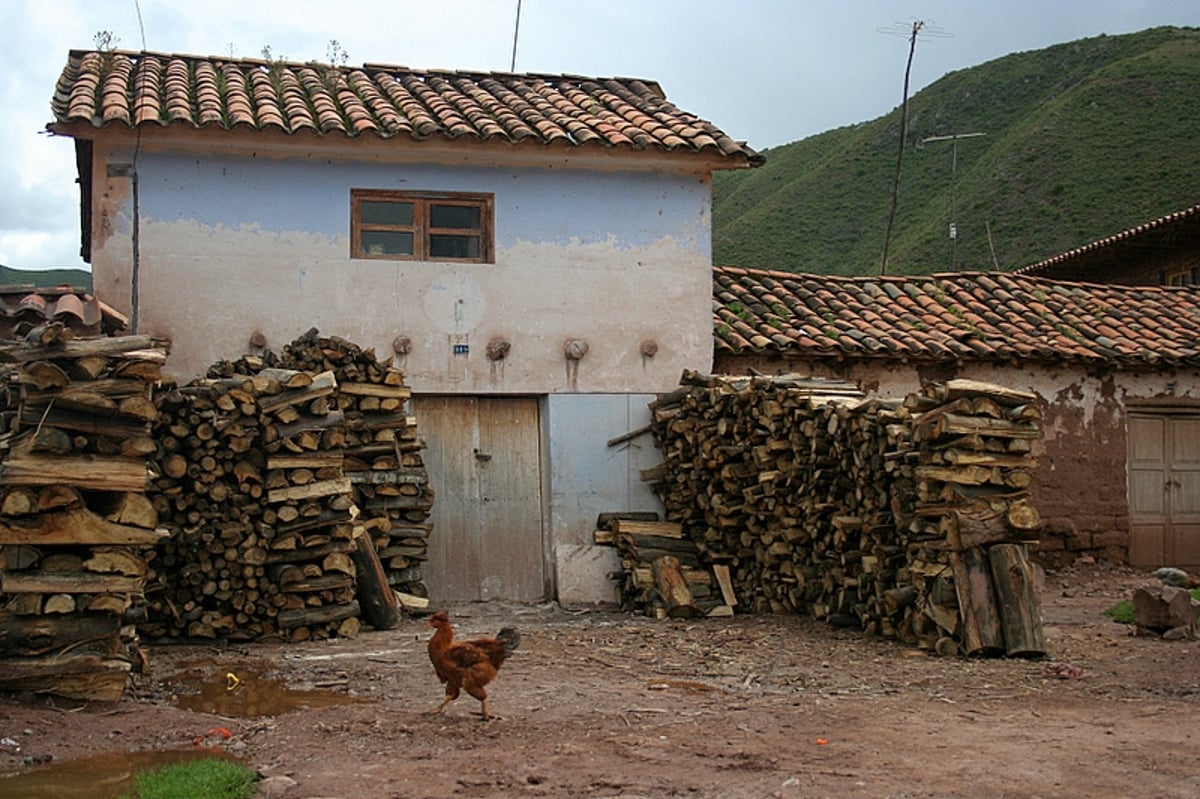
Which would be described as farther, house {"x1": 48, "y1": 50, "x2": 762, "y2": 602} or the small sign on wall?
the small sign on wall

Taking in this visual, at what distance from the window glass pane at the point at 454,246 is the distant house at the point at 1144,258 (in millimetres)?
12214

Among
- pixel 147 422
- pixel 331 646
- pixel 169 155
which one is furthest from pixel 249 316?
pixel 147 422

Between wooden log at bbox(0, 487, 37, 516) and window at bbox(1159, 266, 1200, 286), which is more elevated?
window at bbox(1159, 266, 1200, 286)

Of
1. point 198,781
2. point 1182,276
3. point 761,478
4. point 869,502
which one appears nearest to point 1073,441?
point 761,478

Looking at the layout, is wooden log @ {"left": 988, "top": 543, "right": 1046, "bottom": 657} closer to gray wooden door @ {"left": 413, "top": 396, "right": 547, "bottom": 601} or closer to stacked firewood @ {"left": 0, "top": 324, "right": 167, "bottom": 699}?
stacked firewood @ {"left": 0, "top": 324, "right": 167, "bottom": 699}

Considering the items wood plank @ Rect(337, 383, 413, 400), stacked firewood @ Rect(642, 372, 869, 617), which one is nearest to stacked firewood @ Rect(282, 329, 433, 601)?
wood plank @ Rect(337, 383, 413, 400)

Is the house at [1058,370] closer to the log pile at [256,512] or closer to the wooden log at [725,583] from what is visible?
the wooden log at [725,583]

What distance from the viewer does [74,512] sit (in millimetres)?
7480

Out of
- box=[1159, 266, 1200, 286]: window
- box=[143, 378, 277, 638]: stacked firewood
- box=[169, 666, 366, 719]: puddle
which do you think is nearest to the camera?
box=[169, 666, 366, 719]: puddle

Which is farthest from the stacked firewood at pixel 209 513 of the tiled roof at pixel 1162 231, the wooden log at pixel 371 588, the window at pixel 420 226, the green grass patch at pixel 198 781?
the tiled roof at pixel 1162 231

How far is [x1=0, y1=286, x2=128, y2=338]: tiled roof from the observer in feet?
33.8

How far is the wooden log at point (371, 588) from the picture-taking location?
11023 millimetres

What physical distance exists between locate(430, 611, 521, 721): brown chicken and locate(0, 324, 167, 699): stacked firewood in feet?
6.31

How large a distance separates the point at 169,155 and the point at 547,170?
150 inches
